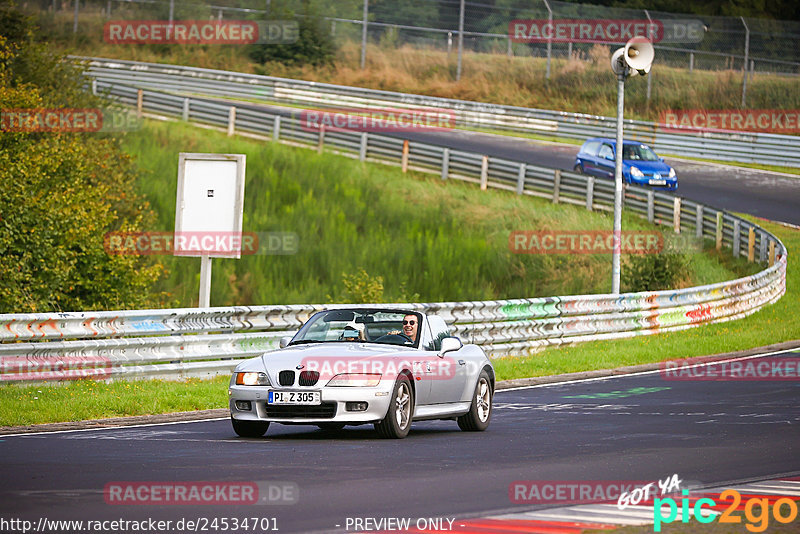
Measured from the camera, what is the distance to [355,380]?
1280 centimetres

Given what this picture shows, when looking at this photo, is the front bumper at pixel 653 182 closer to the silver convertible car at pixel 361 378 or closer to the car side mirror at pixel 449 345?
the silver convertible car at pixel 361 378

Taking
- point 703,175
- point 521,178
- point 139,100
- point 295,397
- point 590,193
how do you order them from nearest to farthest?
point 295,397 → point 590,193 → point 521,178 → point 139,100 → point 703,175

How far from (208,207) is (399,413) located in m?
7.62

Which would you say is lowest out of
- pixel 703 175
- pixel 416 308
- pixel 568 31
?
pixel 416 308

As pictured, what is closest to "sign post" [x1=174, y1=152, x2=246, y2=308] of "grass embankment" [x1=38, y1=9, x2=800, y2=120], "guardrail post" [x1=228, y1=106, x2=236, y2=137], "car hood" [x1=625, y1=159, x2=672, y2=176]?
"car hood" [x1=625, y1=159, x2=672, y2=176]

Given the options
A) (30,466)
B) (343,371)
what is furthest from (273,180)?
(30,466)

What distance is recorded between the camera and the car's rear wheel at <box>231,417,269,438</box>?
43.3 feet

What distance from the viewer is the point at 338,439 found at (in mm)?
13180

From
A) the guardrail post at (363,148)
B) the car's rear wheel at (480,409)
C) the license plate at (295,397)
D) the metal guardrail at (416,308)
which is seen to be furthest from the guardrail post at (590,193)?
the license plate at (295,397)

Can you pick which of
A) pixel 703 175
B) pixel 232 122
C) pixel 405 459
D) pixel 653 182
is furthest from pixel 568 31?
pixel 405 459

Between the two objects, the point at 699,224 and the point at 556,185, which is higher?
the point at 556,185

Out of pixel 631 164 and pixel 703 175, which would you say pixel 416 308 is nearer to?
pixel 631 164

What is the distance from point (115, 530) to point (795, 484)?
5.17m

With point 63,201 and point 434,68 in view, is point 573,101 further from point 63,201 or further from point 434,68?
point 63,201
